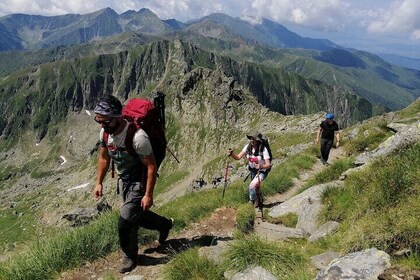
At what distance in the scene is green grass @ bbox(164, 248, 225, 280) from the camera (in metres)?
7.01

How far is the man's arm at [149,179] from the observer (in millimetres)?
8133

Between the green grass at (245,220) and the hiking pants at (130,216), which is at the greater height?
the hiking pants at (130,216)

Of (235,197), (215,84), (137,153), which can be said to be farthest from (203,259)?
(215,84)

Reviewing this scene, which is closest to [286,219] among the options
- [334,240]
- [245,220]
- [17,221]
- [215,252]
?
[245,220]

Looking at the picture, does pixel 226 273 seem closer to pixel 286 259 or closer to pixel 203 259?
pixel 203 259

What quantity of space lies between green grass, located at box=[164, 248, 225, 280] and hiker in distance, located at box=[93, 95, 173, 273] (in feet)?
4.78

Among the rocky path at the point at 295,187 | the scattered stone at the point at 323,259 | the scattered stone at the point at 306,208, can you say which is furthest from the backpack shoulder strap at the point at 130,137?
the rocky path at the point at 295,187

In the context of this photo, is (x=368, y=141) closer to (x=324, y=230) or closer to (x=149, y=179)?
(x=324, y=230)

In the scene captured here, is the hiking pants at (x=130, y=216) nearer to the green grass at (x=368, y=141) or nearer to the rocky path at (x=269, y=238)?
the rocky path at (x=269, y=238)

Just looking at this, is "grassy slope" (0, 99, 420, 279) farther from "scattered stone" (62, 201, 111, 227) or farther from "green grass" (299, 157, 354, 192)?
"green grass" (299, 157, 354, 192)

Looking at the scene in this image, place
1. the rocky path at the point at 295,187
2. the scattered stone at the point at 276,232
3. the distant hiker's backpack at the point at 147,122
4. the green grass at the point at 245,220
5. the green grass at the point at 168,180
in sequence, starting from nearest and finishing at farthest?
the distant hiker's backpack at the point at 147,122 < the scattered stone at the point at 276,232 < the green grass at the point at 245,220 < the rocky path at the point at 295,187 < the green grass at the point at 168,180

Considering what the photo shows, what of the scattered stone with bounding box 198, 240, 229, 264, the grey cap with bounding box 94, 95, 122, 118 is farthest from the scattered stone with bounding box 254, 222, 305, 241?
the grey cap with bounding box 94, 95, 122, 118

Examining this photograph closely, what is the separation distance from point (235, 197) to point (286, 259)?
8.22m

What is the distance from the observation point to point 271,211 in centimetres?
1398
